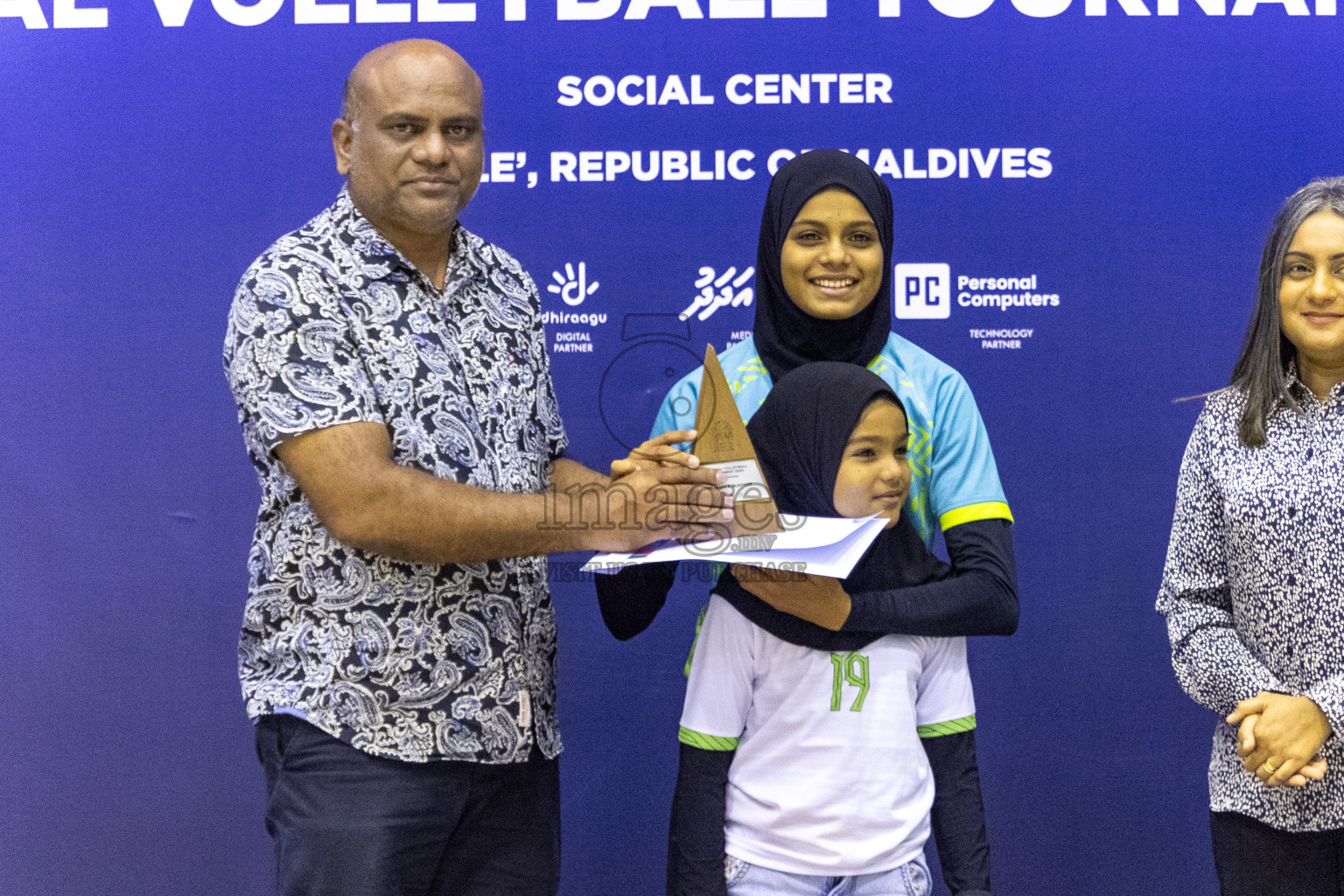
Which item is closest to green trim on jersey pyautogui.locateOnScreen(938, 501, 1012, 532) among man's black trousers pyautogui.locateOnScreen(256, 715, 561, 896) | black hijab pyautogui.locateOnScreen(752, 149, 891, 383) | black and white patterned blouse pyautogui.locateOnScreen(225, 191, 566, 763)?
Answer: black hijab pyautogui.locateOnScreen(752, 149, 891, 383)

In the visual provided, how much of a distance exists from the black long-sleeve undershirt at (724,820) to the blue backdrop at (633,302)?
1211 mm

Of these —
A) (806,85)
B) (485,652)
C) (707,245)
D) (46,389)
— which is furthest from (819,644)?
(46,389)

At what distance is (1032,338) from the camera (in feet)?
Answer: 9.50

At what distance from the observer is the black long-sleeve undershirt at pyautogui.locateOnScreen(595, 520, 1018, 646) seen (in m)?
1.71

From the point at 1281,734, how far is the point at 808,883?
0.75 meters

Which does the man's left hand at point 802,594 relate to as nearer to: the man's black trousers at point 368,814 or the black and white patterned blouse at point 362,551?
the black and white patterned blouse at point 362,551

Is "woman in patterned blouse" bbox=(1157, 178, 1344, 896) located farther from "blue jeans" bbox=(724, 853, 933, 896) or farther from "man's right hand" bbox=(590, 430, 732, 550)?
"man's right hand" bbox=(590, 430, 732, 550)

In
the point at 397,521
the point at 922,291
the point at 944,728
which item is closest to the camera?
the point at 397,521

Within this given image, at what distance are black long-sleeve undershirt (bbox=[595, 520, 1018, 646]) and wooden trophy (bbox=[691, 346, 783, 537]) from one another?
18 centimetres

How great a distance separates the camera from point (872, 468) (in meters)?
1.72

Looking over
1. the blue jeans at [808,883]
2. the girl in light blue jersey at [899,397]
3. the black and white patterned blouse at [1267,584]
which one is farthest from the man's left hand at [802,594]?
the black and white patterned blouse at [1267,584]

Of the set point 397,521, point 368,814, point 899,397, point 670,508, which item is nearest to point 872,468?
point 899,397

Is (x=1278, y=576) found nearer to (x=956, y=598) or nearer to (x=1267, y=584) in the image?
(x=1267, y=584)

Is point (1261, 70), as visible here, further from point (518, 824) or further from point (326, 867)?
point (326, 867)
